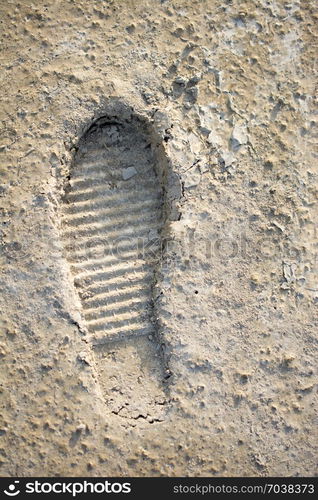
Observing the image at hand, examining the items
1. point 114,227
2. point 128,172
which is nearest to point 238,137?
point 128,172

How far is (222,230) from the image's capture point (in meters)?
1.65

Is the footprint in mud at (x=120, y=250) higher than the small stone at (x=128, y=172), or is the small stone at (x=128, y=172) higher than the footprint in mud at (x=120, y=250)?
the small stone at (x=128, y=172)

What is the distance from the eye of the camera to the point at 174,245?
162 centimetres

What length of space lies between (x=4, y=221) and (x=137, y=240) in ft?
1.27

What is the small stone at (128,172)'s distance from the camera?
1648 mm

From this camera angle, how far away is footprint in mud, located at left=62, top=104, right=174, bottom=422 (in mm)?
1601

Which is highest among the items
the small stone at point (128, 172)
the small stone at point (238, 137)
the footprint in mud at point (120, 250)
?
the small stone at point (238, 137)

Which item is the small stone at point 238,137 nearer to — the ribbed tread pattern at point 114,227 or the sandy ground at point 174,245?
the sandy ground at point 174,245

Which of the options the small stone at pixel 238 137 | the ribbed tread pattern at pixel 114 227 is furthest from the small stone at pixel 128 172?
the small stone at pixel 238 137

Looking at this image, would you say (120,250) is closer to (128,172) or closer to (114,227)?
(114,227)

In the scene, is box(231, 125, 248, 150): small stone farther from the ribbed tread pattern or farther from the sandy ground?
the ribbed tread pattern

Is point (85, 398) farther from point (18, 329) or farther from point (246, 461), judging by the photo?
point (246, 461)

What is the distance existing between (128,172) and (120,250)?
0.23 m

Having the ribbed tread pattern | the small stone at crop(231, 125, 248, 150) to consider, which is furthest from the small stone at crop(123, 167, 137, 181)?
the small stone at crop(231, 125, 248, 150)
